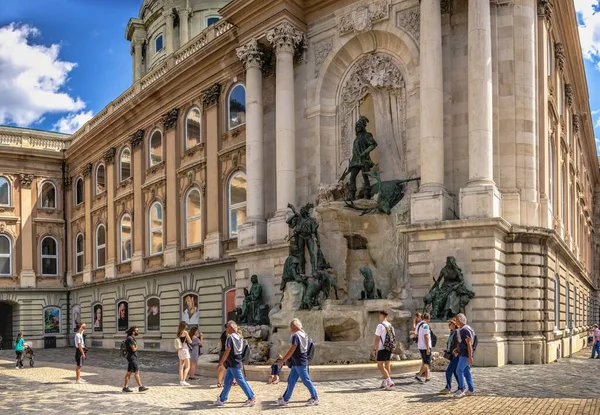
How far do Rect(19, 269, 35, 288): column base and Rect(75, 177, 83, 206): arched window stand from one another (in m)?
5.61

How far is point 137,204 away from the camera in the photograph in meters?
38.8

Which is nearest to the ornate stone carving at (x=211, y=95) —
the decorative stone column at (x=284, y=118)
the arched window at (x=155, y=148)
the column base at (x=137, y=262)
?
the arched window at (x=155, y=148)

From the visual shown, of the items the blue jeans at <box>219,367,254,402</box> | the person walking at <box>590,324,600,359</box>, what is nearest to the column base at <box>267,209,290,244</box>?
the person walking at <box>590,324,600,359</box>

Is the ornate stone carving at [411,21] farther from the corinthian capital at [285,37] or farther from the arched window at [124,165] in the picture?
the arched window at [124,165]

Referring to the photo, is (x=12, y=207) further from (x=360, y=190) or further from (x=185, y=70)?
(x=360, y=190)

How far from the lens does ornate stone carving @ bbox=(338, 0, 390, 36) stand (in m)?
25.0

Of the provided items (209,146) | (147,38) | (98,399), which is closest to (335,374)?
(98,399)

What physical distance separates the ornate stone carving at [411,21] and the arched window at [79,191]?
30135 millimetres

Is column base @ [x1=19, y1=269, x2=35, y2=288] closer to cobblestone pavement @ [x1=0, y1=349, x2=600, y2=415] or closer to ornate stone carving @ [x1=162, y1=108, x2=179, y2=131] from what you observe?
ornate stone carving @ [x1=162, y1=108, x2=179, y2=131]

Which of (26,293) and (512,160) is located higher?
(512,160)

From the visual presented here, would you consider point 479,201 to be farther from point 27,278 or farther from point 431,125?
point 27,278

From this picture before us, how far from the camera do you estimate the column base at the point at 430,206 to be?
21.0m

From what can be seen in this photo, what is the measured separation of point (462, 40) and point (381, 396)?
538 inches

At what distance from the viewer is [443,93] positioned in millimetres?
22688
